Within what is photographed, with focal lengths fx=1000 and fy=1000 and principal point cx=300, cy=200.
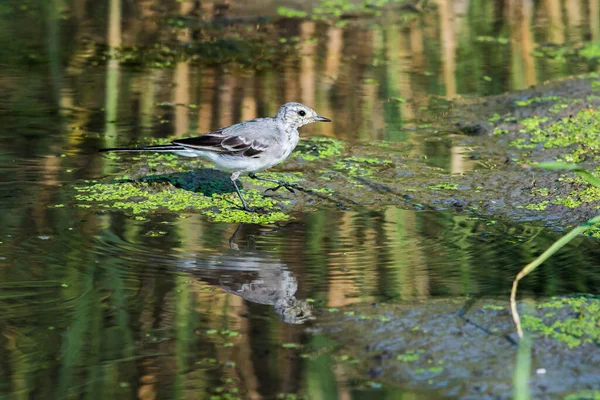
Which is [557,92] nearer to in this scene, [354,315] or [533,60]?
[533,60]

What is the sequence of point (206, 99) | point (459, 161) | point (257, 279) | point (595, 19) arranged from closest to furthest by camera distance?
point (257, 279) < point (459, 161) < point (206, 99) < point (595, 19)

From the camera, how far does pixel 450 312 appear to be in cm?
527

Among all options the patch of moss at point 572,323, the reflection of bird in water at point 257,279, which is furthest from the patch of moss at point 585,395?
the reflection of bird in water at point 257,279

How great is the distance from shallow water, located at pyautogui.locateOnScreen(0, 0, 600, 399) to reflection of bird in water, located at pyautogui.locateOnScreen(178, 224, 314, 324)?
2cm

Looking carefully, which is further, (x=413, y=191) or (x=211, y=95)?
(x=211, y=95)

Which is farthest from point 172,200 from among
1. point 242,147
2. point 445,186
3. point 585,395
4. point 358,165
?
point 585,395

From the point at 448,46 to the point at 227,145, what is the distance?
5548mm

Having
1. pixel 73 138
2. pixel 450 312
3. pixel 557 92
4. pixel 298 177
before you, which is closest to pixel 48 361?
pixel 450 312

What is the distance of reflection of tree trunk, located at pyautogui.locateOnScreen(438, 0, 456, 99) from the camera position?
10.9 meters

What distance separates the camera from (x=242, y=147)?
7.60m

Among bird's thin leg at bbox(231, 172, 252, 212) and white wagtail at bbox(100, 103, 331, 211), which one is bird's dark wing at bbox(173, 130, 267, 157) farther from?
bird's thin leg at bbox(231, 172, 252, 212)

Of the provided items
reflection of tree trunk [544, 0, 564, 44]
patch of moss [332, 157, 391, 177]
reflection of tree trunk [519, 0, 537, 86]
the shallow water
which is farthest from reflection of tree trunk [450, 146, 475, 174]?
reflection of tree trunk [544, 0, 564, 44]

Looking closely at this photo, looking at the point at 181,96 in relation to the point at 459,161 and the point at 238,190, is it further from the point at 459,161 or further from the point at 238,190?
the point at 459,161

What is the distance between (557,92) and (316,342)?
5.70 meters
